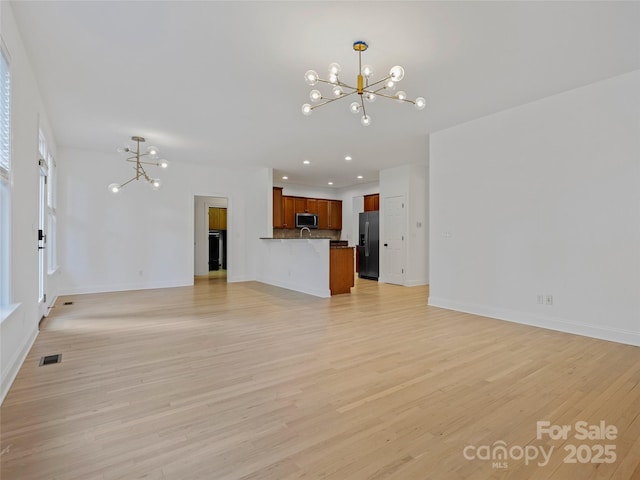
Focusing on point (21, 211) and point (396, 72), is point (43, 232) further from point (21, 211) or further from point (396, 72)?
point (396, 72)

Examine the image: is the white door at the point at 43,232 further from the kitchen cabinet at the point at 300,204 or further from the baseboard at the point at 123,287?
the kitchen cabinet at the point at 300,204

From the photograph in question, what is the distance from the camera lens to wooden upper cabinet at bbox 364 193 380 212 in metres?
9.06

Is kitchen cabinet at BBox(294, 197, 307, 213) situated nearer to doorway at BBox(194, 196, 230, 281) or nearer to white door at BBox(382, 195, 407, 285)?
doorway at BBox(194, 196, 230, 281)

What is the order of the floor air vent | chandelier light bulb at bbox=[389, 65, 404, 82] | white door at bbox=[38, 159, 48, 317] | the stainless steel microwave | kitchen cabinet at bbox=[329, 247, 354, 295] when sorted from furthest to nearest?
1. the stainless steel microwave
2. kitchen cabinet at bbox=[329, 247, 354, 295]
3. white door at bbox=[38, 159, 48, 317]
4. the floor air vent
5. chandelier light bulb at bbox=[389, 65, 404, 82]

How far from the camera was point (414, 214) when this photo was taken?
742 centimetres

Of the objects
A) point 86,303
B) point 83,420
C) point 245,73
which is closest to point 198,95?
point 245,73

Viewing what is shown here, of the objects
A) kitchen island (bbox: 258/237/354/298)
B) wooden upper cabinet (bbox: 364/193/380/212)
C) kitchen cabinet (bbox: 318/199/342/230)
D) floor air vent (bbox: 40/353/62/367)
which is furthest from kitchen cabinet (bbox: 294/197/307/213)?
floor air vent (bbox: 40/353/62/367)

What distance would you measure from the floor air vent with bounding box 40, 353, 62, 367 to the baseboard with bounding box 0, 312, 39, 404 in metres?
0.14

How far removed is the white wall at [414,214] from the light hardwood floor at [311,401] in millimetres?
3414

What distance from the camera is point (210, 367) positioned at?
278cm

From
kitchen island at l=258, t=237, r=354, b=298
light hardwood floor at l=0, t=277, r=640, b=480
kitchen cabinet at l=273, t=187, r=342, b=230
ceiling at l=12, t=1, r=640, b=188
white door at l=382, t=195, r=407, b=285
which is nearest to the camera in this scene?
light hardwood floor at l=0, t=277, r=640, b=480

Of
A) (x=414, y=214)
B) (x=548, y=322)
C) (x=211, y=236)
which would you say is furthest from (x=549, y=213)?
(x=211, y=236)

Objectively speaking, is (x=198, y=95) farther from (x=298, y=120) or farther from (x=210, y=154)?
(x=210, y=154)

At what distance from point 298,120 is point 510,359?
3.79 meters
